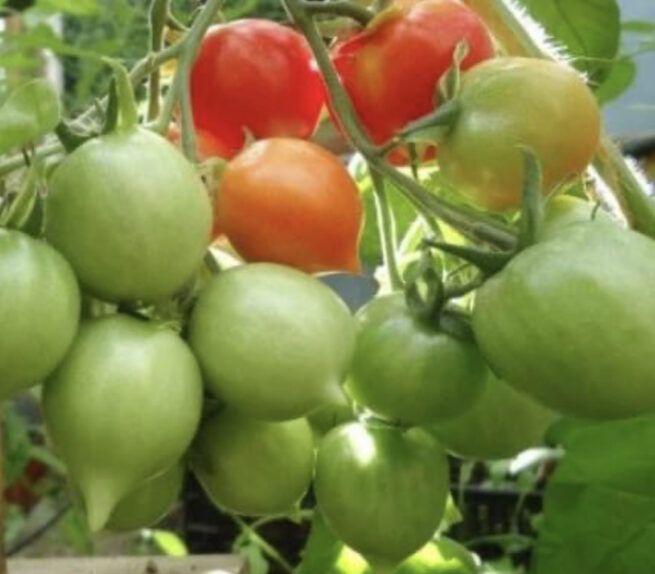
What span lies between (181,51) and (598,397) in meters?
0.17

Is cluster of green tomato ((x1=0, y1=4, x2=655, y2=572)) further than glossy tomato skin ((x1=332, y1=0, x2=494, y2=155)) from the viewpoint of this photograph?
No

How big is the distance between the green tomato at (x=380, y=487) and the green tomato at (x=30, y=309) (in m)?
0.12

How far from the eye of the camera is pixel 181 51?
0.47m

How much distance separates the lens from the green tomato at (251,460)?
45 centimetres

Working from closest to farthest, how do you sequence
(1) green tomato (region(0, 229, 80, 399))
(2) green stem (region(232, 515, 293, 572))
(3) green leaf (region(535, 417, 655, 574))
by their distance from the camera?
1. (1) green tomato (region(0, 229, 80, 399))
2. (3) green leaf (region(535, 417, 655, 574))
3. (2) green stem (region(232, 515, 293, 572))

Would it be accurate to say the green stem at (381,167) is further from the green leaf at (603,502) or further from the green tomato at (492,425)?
the green leaf at (603,502)

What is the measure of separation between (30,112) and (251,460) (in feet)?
0.41

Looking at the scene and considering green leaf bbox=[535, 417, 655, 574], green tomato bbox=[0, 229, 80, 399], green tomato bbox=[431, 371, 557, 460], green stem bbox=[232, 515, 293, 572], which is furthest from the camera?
green stem bbox=[232, 515, 293, 572]

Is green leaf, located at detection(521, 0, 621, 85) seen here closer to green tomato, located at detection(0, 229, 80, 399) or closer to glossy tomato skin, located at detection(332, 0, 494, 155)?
glossy tomato skin, located at detection(332, 0, 494, 155)

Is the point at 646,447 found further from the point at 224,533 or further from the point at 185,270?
the point at 224,533

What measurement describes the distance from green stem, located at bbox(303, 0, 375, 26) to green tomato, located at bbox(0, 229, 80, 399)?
158mm

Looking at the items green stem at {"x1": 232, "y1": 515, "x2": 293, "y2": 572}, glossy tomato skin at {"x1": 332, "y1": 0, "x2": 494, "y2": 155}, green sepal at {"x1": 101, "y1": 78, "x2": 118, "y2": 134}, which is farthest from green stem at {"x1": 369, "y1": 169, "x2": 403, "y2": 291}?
green stem at {"x1": 232, "y1": 515, "x2": 293, "y2": 572}

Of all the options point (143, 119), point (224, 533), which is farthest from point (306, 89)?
point (224, 533)

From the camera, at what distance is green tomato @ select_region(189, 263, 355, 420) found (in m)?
0.40
